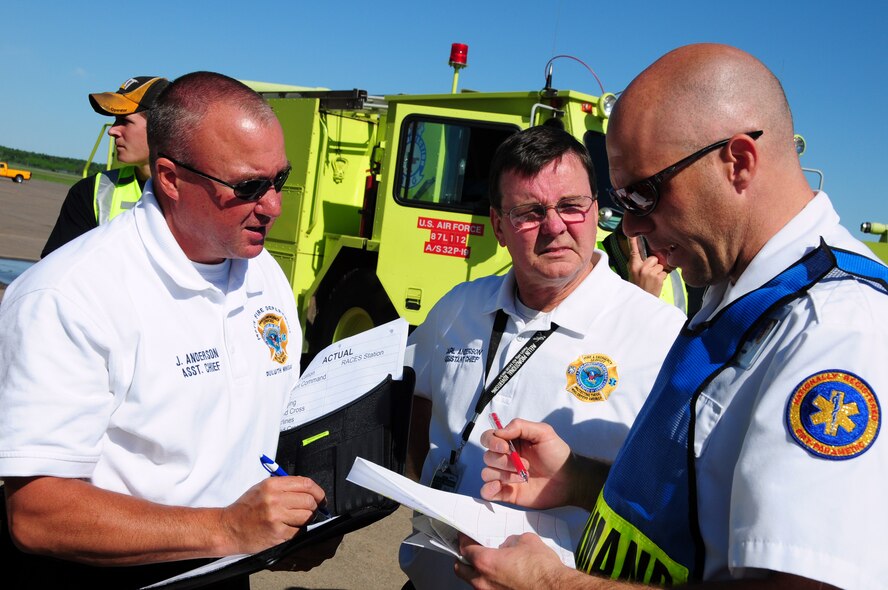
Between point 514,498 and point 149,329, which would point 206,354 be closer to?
point 149,329

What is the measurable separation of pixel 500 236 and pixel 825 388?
1543 mm

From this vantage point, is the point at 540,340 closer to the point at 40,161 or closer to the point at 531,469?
the point at 531,469

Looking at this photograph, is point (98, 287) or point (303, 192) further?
→ point (303, 192)

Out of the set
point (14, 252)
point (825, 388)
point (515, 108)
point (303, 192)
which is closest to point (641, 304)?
point (825, 388)

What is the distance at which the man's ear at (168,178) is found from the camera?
2006mm

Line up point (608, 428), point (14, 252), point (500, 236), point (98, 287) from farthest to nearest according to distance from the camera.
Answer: point (14, 252) → point (500, 236) → point (608, 428) → point (98, 287)

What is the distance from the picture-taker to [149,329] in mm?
1795

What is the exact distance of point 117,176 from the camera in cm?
410

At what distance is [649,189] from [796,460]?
1.95 ft

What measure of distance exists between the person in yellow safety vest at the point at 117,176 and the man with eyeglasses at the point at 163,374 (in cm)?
190

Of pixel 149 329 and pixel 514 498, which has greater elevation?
pixel 149 329

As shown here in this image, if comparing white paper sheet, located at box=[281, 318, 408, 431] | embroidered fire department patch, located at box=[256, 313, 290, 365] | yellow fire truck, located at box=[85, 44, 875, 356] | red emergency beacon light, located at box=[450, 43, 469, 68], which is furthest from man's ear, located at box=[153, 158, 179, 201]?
red emergency beacon light, located at box=[450, 43, 469, 68]

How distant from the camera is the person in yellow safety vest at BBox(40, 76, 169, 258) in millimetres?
3740

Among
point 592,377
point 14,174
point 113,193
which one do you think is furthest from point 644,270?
point 14,174
